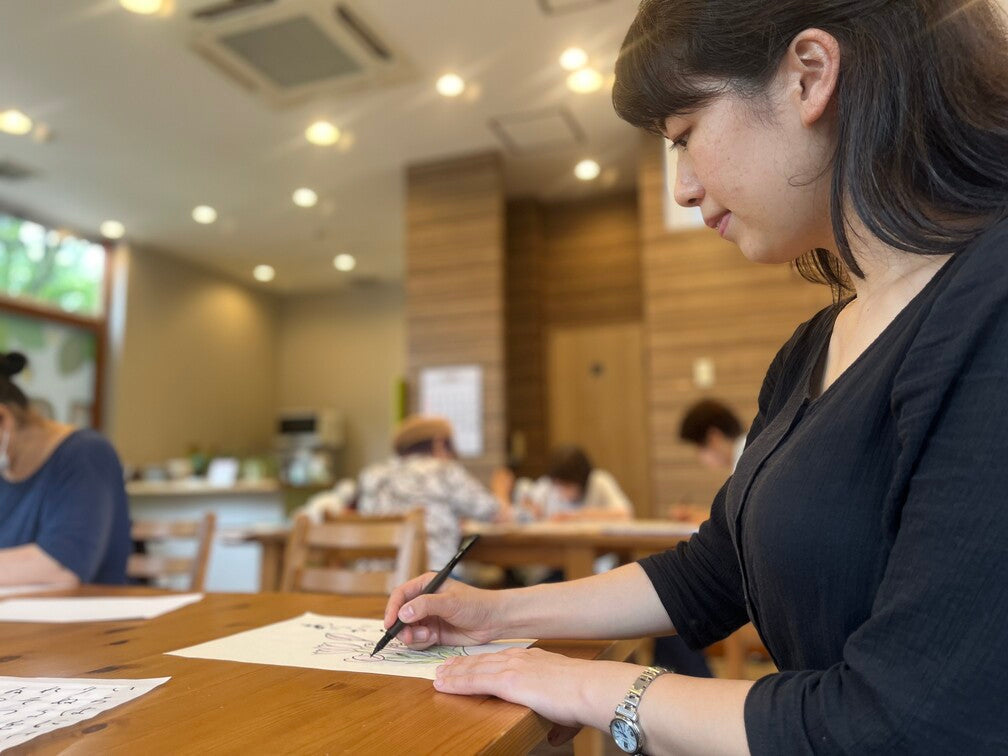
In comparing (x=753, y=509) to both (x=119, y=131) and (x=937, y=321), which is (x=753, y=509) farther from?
(x=119, y=131)

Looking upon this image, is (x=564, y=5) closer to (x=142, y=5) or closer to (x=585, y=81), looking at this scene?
(x=585, y=81)

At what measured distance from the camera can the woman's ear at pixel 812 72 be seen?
667mm

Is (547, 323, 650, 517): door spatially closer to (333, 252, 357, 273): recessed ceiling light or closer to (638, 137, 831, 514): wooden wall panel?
(638, 137, 831, 514): wooden wall panel

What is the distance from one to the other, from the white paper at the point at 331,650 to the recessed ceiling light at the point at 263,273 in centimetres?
740

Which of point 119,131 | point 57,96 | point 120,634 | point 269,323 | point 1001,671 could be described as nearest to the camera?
point 1001,671

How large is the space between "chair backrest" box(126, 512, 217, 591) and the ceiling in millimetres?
2494

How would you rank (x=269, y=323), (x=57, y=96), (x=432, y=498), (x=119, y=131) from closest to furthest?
(x=432, y=498) → (x=57, y=96) → (x=119, y=131) → (x=269, y=323)

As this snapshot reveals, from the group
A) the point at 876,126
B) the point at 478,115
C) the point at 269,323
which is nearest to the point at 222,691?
the point at 876,126

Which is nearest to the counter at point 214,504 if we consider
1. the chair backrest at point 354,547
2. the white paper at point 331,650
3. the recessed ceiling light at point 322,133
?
the recessed ceiling light at point 322,133

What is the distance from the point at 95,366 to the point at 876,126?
7.44 m

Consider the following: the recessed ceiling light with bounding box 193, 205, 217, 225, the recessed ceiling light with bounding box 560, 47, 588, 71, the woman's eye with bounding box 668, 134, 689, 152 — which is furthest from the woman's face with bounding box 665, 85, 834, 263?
the recessed ceiling light with bounding box 193, 205, 217, 225

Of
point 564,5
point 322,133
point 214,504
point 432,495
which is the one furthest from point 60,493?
point 214,504

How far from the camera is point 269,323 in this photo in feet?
29.2

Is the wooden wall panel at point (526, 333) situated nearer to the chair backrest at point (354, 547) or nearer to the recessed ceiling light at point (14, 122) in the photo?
the recessed ceiling light at point (14, 122)
